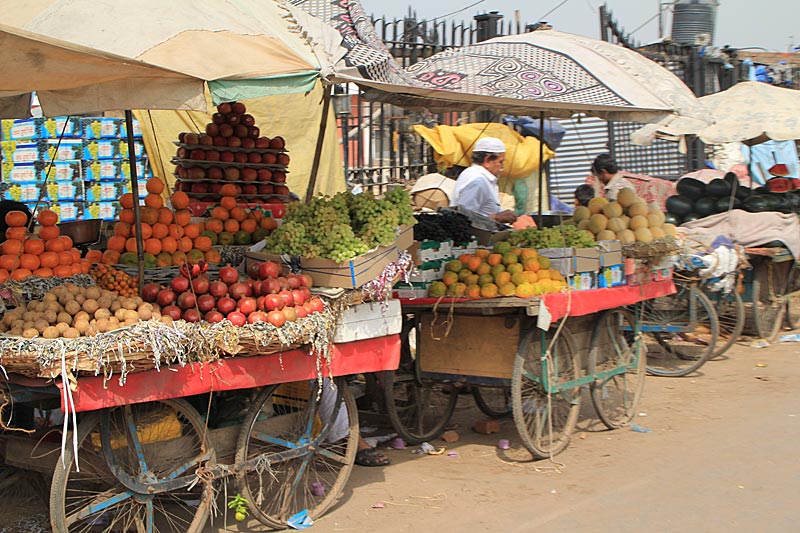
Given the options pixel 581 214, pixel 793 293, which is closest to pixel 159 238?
pixel 581 214

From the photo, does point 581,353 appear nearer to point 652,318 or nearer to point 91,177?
point 652,318

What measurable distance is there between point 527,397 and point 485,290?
924mm

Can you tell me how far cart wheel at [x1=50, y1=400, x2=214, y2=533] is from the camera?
4004mm

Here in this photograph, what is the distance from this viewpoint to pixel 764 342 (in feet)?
33.3

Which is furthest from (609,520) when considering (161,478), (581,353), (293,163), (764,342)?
(293,163)

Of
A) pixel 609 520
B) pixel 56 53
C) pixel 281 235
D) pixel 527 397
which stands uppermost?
pixel 56 53

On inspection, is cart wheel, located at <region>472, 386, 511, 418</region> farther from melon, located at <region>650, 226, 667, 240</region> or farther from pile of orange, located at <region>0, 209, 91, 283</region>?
pile of orange, located at <region>0, 209, 91, 283</region>

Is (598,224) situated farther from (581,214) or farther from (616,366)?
(616,366)

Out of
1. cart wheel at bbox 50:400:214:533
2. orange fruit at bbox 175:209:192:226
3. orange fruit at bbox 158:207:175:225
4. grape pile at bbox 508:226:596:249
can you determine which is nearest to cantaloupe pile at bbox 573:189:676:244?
grape pile at bbox 508:226:596:249

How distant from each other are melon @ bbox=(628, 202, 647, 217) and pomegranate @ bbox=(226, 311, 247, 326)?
4.14 metres

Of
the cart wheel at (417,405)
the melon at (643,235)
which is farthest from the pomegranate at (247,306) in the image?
the melon at (643,235)

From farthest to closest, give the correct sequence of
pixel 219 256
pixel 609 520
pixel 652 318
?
pixel 652 318
pixel 219 256
pixel 609 520

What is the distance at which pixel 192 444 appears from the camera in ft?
14.5

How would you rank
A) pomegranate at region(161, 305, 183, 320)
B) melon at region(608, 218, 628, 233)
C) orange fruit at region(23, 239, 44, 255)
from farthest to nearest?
melon at region(608, 218, 628, 233) < orange fruit at region(23, 239, 44, 255) < pomegranate at region(161, 305, 183, 320)
